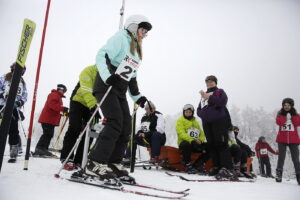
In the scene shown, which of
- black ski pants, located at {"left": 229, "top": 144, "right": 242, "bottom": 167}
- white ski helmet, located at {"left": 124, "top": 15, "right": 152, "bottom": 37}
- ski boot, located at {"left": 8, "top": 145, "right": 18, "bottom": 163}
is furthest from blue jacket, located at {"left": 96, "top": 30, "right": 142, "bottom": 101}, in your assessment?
black ski pants, located at {"left": 229, "top": 144, "right": 242, "bottom": 167}

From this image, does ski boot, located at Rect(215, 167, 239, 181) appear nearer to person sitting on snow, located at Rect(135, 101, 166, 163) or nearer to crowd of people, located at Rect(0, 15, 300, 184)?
crowd of people, located at Rect(0, 15, 300, 184)

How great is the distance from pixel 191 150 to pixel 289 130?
7.41ft

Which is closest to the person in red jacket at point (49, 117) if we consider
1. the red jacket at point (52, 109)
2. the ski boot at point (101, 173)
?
the red jacket at point (52, 109)

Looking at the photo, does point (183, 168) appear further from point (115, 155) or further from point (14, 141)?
point (14, 141)

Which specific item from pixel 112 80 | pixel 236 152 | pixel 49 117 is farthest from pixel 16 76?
pixel 49 117

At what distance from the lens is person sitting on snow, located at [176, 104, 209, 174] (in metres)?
5.28

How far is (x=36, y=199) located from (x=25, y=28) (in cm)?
135

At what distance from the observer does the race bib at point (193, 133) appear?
18.8ft

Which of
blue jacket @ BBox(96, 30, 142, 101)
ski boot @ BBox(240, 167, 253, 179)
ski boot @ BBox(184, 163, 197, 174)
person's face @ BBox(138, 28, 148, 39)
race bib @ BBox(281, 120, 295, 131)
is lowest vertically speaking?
ski boot @ BBox(240, 167, 253, 179)

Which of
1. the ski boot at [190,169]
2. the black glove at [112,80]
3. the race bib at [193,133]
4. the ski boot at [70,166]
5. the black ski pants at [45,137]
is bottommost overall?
the ski boot at [190,169]

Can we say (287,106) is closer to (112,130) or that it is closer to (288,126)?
(288,126)

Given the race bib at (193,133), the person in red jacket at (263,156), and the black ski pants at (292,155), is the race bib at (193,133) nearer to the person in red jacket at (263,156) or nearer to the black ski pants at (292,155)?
the black ski pants at (292,155)

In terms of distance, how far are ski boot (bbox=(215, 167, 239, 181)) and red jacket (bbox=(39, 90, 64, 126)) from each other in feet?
14.8

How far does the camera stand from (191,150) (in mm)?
5422
